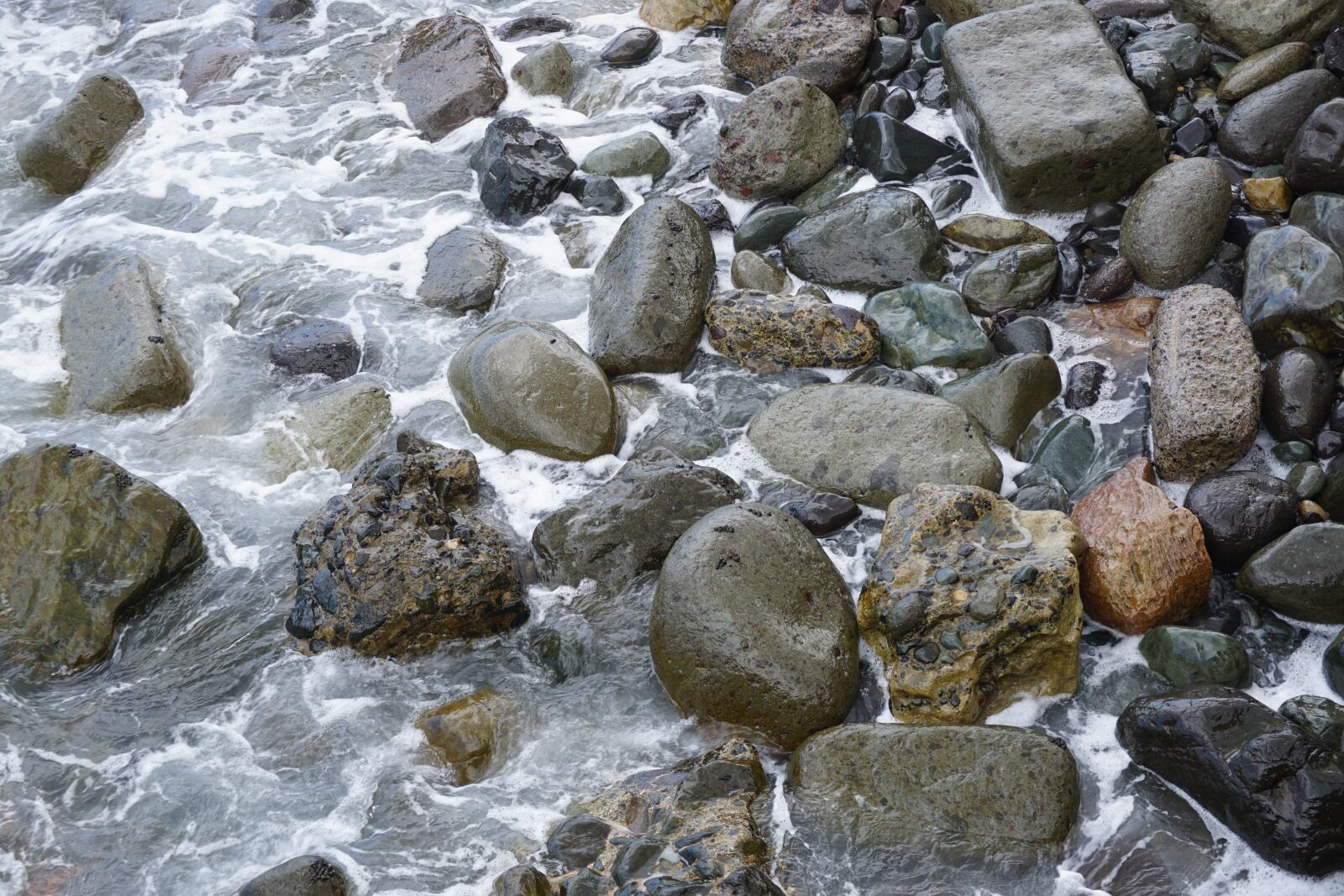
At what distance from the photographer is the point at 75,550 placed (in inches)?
185

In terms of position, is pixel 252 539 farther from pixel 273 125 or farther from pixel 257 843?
→ pixel 273 125

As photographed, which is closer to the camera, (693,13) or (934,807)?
(934,807)

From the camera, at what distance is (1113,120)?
5.71 metres

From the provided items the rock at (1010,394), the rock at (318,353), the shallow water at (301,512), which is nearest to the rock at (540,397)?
the shallow water at (301,512)

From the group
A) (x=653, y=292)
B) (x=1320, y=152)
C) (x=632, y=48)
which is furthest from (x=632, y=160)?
(x=1320, y=152)

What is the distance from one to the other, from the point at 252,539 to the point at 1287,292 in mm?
5013

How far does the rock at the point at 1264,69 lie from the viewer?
5902 mm

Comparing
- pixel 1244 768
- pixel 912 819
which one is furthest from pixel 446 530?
pixel 1244 768

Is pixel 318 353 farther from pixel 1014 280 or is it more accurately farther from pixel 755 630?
pixel 1014 280

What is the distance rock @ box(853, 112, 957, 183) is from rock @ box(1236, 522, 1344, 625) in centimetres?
319

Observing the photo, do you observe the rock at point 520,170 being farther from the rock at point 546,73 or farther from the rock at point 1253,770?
the rock at point 1253,770

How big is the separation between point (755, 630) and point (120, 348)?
4.01m

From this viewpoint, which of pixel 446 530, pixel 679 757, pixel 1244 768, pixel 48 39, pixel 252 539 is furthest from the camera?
pixel 48 39

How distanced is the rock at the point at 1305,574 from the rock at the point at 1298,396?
0.57m
